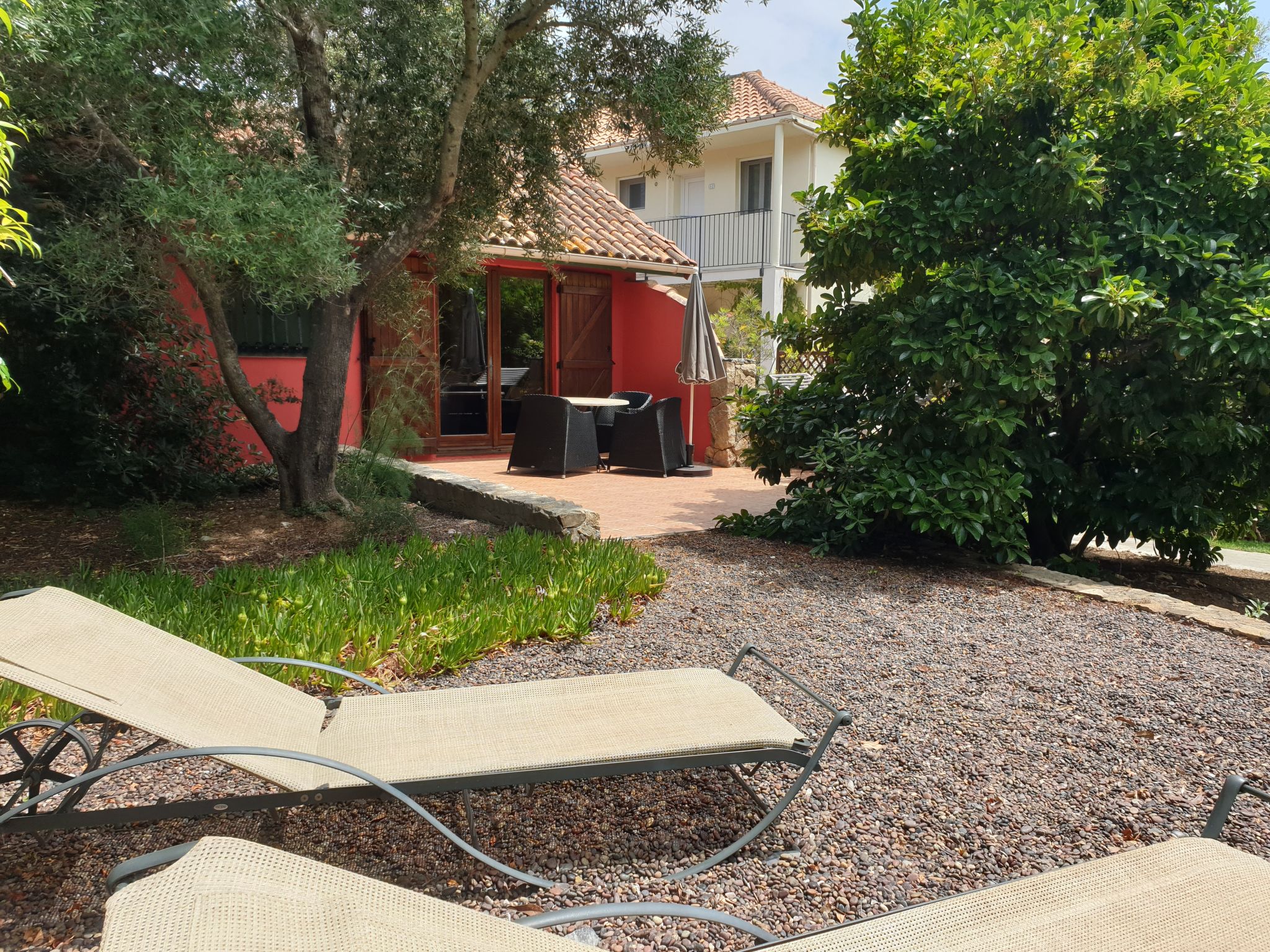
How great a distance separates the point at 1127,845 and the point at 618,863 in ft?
5.04

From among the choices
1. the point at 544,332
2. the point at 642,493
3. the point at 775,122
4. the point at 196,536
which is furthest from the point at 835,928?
the point at 775,122

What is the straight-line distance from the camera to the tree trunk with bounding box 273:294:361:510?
6.70 meters

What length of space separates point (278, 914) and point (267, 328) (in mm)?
8822

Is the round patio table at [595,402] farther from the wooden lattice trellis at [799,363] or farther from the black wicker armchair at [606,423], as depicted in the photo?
the wooden lattice trellis at [799,363]

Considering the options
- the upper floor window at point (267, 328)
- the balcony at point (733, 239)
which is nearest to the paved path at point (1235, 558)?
the upper floor window at point (267, 328)

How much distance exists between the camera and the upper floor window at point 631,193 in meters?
21.2

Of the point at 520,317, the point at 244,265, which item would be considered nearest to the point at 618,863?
the point at 244,265

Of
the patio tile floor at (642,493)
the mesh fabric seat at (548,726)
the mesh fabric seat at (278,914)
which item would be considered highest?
the mesh fabric seat at (278,914)

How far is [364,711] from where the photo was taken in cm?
283

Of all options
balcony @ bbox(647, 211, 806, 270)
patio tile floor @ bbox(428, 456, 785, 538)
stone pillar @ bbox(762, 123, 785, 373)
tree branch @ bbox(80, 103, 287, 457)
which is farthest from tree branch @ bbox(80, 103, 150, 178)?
balcony @ bbox(647, 211, 806, 270)

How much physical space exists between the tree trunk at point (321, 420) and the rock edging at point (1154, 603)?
199 inches

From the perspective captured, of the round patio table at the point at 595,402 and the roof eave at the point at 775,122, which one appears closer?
the round patio table at the point at 595,402

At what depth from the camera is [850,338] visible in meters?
6.90

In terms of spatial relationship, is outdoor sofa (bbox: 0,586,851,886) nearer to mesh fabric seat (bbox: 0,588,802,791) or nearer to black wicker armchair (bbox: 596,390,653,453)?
mesh fabric seat (bbox: 0,588,802,791)
